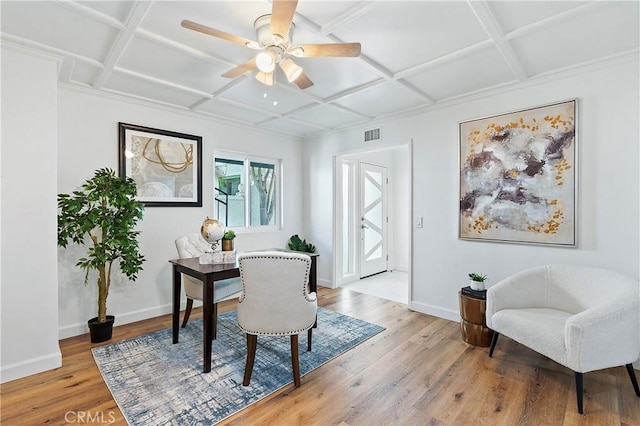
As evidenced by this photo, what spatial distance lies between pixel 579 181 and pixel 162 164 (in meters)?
4.23

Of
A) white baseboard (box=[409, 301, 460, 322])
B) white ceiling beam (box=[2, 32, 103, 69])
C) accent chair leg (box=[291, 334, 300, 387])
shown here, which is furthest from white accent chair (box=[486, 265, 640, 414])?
white ceiling beam (box=[2, 32, 103, 69])

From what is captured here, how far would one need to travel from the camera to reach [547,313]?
2.40 m

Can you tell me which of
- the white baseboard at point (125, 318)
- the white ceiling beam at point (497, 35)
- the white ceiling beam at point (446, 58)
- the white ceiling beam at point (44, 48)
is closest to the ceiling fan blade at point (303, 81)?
the white ceiling beam at point (446, 58)

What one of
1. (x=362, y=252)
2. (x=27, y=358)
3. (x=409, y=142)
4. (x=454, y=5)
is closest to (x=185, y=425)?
(x=27, y=358)

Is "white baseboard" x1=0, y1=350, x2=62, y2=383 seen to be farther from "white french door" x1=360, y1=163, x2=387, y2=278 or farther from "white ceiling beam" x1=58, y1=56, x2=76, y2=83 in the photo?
"white french door" x1=360, y1=163, x2=387, y2=278

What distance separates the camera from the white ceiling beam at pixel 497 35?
1.78 meters

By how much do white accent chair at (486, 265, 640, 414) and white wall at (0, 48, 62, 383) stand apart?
11.8 ft

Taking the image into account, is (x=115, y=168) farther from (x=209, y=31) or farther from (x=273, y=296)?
(x=273, y=296)

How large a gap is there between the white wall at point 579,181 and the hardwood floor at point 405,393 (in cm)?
85

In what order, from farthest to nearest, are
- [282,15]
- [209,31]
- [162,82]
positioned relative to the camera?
1. [162,82]
2. [209,31]
3. [282,15]

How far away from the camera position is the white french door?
5.49m

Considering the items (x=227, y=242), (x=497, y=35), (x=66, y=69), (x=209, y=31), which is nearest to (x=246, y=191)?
(x=227, y=242)

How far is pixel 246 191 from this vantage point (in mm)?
4508

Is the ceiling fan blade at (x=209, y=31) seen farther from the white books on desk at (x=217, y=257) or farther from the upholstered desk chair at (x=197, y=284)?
the upholstered desk chair at (x=197, y=284)
